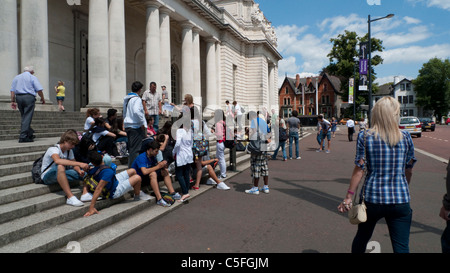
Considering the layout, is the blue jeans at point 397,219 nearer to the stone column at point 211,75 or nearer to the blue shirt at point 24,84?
the blue shirt at point 24,84

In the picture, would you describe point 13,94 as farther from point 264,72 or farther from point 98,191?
point 264,72

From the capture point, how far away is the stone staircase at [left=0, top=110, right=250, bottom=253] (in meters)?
3.57

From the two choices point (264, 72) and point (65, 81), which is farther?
point (264, 72)

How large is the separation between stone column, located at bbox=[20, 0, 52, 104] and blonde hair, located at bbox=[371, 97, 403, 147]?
10.8 meters

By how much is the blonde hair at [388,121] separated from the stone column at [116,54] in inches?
487

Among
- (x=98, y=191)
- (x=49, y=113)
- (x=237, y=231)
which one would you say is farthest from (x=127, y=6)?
(x=237, y=231)

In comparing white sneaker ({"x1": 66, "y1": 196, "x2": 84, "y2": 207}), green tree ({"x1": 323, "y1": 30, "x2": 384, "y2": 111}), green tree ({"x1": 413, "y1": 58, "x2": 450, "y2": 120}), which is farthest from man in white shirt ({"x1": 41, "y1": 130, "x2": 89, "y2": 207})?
green tree ({"x1": 413, "y1": 58, "x2": 450, "y2": 120})

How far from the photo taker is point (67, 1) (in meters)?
14.5

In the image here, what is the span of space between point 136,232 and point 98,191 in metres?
0.90

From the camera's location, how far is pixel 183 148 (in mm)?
6059

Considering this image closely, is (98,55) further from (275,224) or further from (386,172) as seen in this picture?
(386,172)

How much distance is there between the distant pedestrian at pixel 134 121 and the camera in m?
5.77

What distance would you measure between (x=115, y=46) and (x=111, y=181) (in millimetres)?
10088

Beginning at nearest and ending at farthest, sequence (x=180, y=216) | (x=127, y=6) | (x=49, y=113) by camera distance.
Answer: (x=180, y=216)
(x=49, y=113)
(x=127, y=6)
